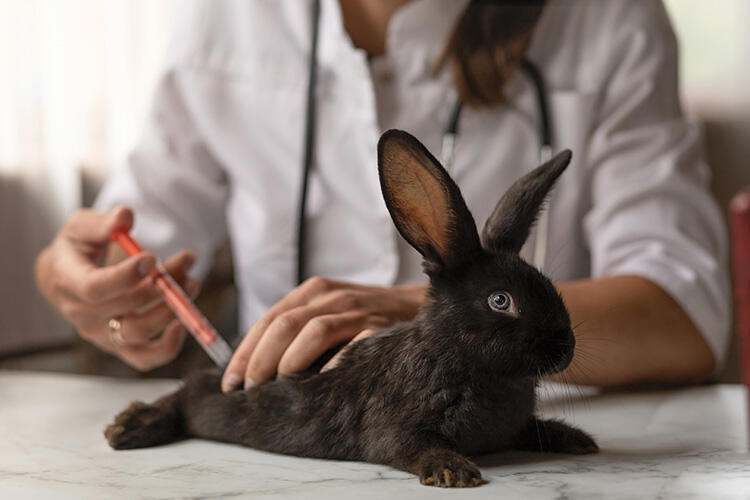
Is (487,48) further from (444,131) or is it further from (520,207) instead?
(520,207)

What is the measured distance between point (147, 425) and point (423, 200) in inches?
11.7

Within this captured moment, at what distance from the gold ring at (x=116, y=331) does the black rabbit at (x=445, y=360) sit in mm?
387

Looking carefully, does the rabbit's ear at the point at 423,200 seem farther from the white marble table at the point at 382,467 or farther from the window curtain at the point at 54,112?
the window curtain at the point at 54,112

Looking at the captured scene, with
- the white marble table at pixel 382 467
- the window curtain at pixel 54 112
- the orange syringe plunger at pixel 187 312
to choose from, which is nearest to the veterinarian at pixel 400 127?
the orange syringe plunger at pixel 187 312

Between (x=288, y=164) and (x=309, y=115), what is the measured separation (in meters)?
0.09

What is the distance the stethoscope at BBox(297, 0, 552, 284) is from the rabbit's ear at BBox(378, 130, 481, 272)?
0.50 metres

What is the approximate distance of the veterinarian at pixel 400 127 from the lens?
1.04 meters

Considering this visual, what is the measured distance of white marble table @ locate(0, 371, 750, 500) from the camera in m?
A: 0.49

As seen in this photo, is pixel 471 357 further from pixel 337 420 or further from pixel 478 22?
pixel 478 22

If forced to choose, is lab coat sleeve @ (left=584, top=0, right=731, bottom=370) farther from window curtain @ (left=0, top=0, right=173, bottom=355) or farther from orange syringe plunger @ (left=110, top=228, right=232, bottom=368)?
window curtain @ (left=0, top=0, right=173, bottom=355)

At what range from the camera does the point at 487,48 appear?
108 cm

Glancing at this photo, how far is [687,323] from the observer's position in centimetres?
96

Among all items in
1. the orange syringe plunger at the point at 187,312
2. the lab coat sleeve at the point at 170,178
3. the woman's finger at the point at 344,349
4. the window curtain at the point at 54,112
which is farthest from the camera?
the window curtain at the point at 54,112

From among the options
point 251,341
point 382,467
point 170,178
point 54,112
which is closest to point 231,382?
point 251,341
